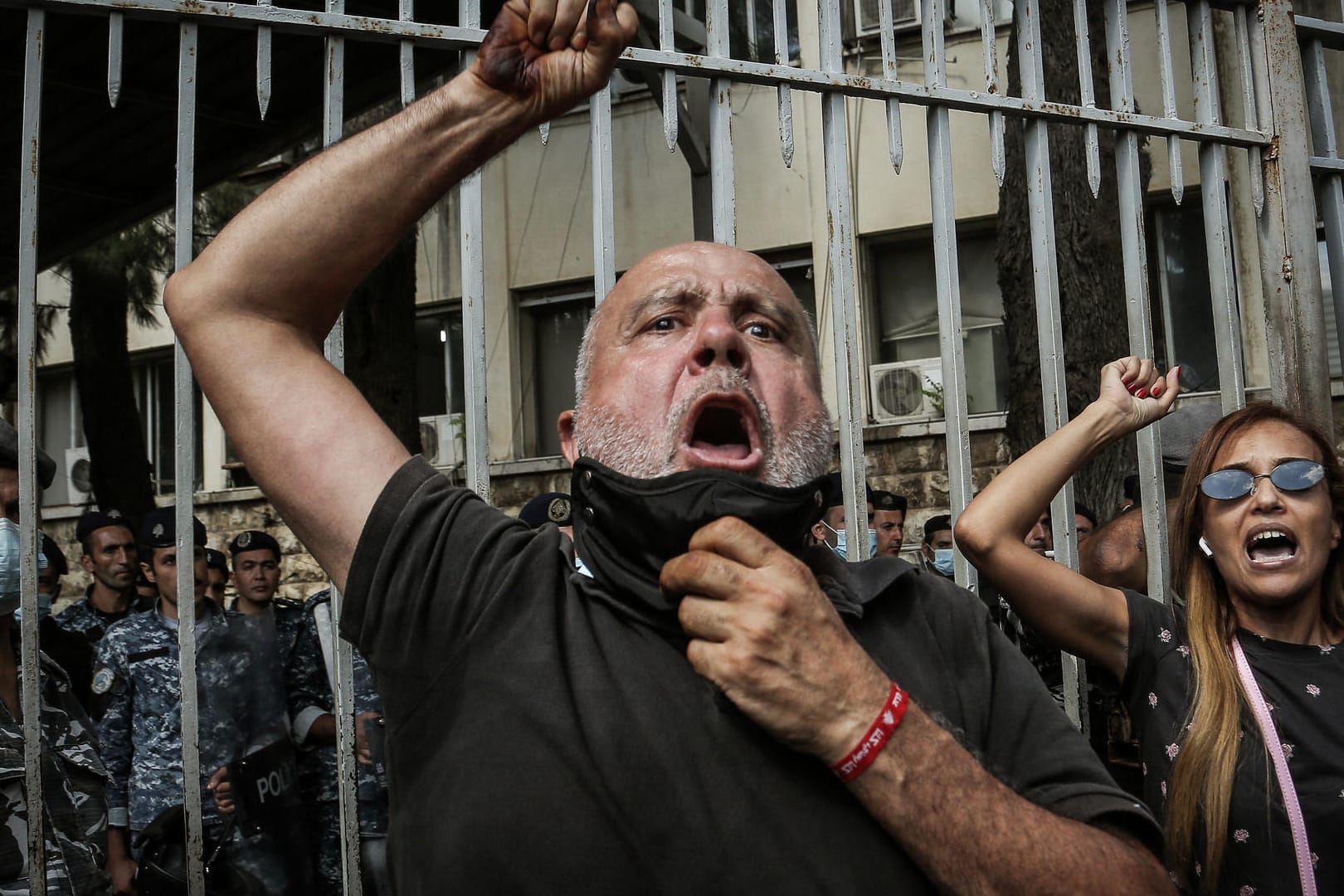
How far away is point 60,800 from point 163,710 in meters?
1.68

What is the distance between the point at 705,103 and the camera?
24.5 feet

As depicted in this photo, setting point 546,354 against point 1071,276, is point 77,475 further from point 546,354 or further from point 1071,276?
point 1071,276

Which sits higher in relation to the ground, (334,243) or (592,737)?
(334,243)

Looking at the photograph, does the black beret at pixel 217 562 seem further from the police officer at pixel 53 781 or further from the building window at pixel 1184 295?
the building window at pixel 1184 295

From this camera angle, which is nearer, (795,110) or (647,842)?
(647,842)

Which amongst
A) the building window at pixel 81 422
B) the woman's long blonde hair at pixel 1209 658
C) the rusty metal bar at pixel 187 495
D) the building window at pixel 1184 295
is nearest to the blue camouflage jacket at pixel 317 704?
the rusty metal bar at pixel 187 495

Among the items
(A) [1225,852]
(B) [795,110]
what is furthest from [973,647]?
(B) [795,110]

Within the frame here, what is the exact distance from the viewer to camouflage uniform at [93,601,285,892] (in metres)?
4.50

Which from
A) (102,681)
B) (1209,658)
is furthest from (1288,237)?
(102,681)

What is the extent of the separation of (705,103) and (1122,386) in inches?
201

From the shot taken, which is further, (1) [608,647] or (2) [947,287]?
(2) [947,287]

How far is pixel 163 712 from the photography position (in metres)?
4.61

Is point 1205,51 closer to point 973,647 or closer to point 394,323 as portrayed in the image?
point 973,647

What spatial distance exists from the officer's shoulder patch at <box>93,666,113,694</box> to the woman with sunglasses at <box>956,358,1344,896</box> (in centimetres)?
357
